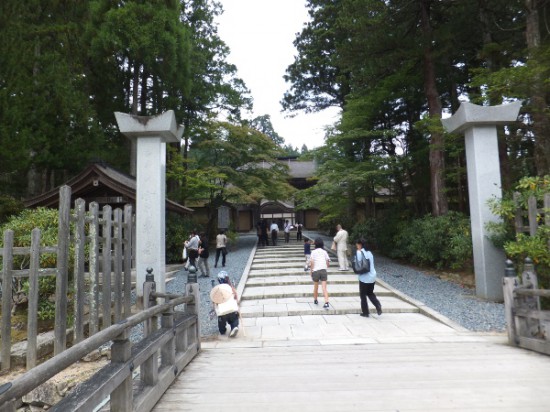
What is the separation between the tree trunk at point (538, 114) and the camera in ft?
26.2

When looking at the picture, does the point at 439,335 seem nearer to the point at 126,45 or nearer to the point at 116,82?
the point at 126,45

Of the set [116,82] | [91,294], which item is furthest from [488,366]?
[116,82]

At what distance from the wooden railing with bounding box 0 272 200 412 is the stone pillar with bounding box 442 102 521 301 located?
658cm

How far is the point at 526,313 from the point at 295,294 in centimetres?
519

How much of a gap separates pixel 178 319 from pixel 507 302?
15.4 feet

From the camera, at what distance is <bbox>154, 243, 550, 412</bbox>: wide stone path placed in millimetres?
3025

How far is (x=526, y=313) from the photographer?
480cm

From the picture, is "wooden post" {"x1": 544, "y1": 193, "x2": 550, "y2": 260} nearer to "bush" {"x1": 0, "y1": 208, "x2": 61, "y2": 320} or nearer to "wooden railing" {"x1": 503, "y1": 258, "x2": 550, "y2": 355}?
"wooden railing" {"x1": 503, "y1": 258, "x2": 550, "y2": 355}

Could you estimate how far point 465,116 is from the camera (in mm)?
7848

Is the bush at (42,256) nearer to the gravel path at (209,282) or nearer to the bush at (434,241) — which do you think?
the gravel path at (209,282)

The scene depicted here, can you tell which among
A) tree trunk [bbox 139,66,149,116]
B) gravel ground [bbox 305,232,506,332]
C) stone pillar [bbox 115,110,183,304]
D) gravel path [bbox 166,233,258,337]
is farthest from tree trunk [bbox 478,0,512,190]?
tree trunk [bbox 139,66,149,116]

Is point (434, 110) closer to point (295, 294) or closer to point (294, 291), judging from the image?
point (294, 291)

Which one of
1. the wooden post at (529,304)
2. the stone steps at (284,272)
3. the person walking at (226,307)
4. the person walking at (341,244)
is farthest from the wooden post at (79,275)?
the person walking at (341,244)

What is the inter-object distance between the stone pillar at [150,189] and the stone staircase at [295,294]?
2.25 metres
